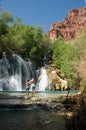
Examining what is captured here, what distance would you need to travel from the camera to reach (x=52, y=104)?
16.9m

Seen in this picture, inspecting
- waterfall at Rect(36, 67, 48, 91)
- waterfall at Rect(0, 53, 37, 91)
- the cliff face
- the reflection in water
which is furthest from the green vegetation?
the cliff face

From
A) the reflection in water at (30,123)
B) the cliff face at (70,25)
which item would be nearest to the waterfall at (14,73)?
the reflection in water at (30,123)

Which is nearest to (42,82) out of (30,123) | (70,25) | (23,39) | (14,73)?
(14,73)

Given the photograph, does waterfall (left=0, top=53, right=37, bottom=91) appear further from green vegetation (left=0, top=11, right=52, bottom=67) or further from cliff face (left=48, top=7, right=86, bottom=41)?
cliff face (left=48, top=7, right=86, bottom=41)

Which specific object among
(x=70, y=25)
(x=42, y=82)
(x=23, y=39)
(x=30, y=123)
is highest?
(x=70, y=25)

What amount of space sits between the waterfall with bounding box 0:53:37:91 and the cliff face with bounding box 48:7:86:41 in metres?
100

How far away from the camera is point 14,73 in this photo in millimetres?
42469

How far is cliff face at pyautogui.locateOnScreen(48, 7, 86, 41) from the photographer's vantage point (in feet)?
491

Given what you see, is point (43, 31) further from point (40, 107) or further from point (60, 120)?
point (60, 120)

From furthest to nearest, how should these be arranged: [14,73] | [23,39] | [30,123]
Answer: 1. [23,39]
2. [14,73]
3. [30,123]

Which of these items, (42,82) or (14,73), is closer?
(14,73)

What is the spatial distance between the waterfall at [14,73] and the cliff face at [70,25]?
100 metres

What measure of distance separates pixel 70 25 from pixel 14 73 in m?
127

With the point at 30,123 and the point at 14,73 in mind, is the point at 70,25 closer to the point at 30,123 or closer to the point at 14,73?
the point at 14,73
